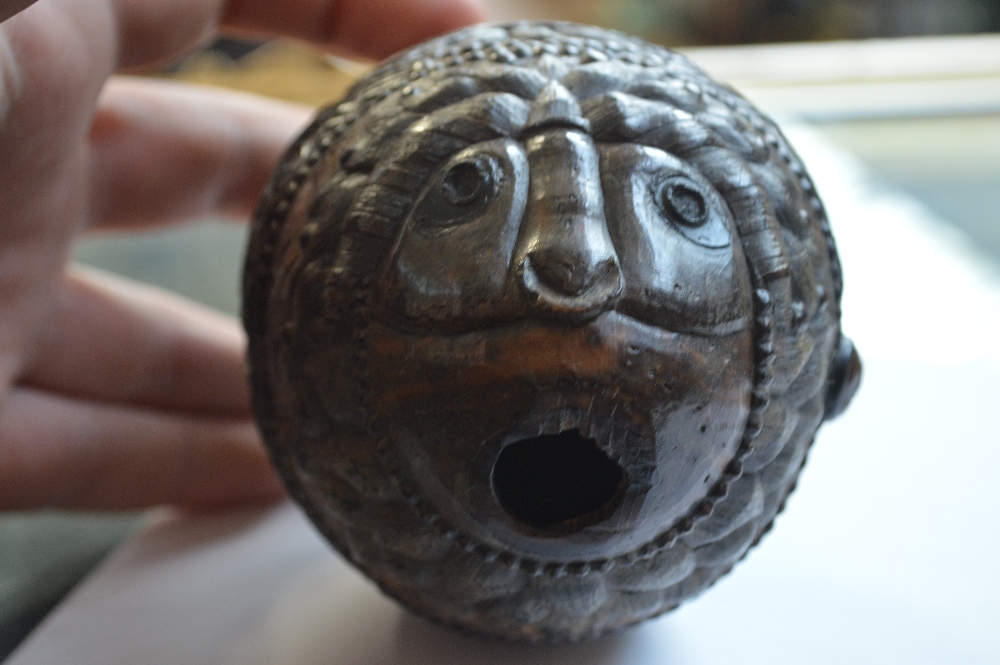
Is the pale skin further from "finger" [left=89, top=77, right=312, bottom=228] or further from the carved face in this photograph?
the carved face

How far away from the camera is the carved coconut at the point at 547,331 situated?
804 mm

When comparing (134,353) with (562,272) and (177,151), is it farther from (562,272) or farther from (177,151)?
(562,272)

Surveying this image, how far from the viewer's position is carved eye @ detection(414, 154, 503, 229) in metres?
0.85

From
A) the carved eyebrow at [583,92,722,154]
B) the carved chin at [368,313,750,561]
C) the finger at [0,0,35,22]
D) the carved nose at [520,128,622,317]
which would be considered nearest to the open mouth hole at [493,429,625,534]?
the carved chin at [368,313,750,561]

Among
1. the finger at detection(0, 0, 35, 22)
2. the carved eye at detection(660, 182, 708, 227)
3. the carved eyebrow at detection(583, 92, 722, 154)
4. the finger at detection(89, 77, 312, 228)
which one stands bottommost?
the finger at detection(89, 77, 312, 228)

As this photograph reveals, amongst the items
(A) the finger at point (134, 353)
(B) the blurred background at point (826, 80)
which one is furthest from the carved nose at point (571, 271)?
(B) the blurred background at point (826, 80)

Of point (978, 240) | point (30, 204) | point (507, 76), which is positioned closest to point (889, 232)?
point (978, 240)

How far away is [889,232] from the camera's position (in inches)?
93.1

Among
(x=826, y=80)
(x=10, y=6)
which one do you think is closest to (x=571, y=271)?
(x=10, y=6)

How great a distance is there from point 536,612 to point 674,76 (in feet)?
1.74

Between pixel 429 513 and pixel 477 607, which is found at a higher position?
pixel 429 513

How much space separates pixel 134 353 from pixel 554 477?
2.90ft

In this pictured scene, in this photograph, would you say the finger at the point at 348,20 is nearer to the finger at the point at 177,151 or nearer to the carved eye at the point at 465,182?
the finger at the point at 177,151

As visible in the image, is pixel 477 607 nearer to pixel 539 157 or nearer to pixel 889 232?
pixel 539 157
